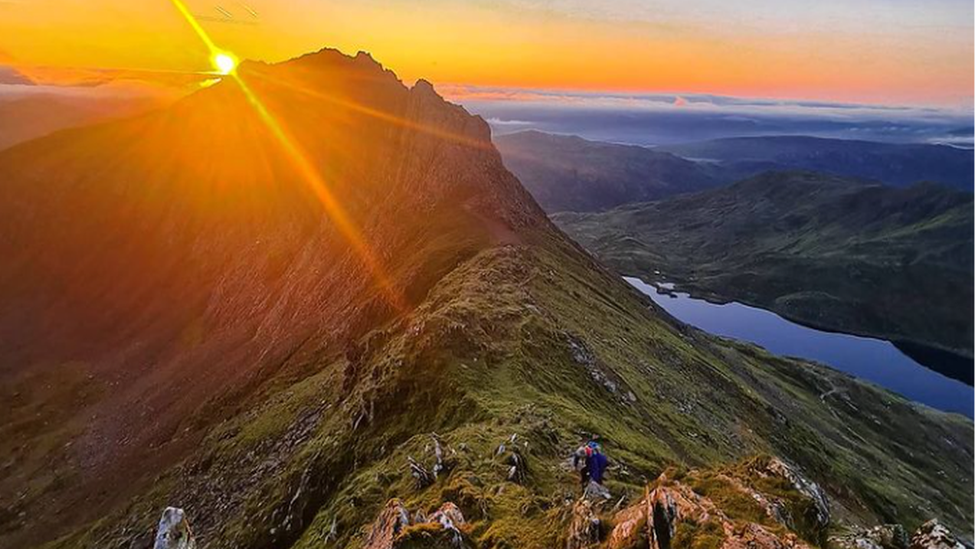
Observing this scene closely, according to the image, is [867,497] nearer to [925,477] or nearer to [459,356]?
[925,477]

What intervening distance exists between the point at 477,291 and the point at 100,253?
149 meters

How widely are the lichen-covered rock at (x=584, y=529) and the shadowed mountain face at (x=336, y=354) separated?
1072mm

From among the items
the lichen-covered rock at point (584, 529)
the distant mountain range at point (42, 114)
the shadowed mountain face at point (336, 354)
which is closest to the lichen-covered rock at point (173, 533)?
the shadowed mountain face at point (336, 354)

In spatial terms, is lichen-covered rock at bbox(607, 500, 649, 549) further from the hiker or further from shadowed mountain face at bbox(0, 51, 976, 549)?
the hiker

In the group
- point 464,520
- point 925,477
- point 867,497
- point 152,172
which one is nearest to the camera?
point 464,520

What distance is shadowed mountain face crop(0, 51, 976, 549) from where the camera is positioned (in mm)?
43812

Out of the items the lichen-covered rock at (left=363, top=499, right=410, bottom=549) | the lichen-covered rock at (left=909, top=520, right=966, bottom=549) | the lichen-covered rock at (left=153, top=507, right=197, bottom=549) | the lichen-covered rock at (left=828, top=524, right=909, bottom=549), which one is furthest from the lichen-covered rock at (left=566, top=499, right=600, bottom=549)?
the lichen-covered rock at (left=153, top=507, right=197, bottom=549)

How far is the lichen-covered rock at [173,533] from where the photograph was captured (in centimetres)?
3045

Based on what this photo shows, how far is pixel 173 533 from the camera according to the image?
101 feet

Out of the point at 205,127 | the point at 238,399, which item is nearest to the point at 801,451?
the point at 238,399

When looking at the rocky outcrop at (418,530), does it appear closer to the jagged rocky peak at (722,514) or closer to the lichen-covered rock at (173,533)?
the jagged rocky peak at (722,514)

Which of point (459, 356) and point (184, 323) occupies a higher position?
point (459, 356)

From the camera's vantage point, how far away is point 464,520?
2783 centimetres

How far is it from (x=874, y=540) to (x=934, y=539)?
6.48 ft
